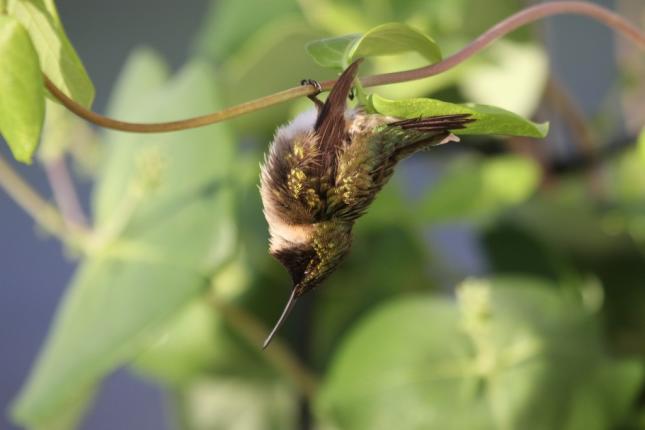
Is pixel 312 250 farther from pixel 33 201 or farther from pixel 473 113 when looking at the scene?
pixel 33 201

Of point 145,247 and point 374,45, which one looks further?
point 145,247

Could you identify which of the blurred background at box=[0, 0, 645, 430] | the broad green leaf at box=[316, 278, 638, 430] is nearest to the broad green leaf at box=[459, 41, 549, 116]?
the blurred background at box=[0, 0, 645, 430]

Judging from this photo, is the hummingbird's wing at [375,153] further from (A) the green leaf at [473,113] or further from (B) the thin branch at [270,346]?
(B) the thin branch at [270,346]

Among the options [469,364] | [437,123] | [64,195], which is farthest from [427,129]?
[64,195]

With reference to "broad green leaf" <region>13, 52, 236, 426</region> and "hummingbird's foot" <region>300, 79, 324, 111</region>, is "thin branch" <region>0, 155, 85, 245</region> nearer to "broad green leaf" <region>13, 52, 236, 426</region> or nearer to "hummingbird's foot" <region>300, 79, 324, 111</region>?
"broad green leaf" <region>13, 52, 236, 426</region>

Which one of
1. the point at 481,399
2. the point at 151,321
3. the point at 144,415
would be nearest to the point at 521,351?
the point at 481,399

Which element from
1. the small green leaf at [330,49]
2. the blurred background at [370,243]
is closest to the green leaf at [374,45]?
the small green leaf at [330,49]
